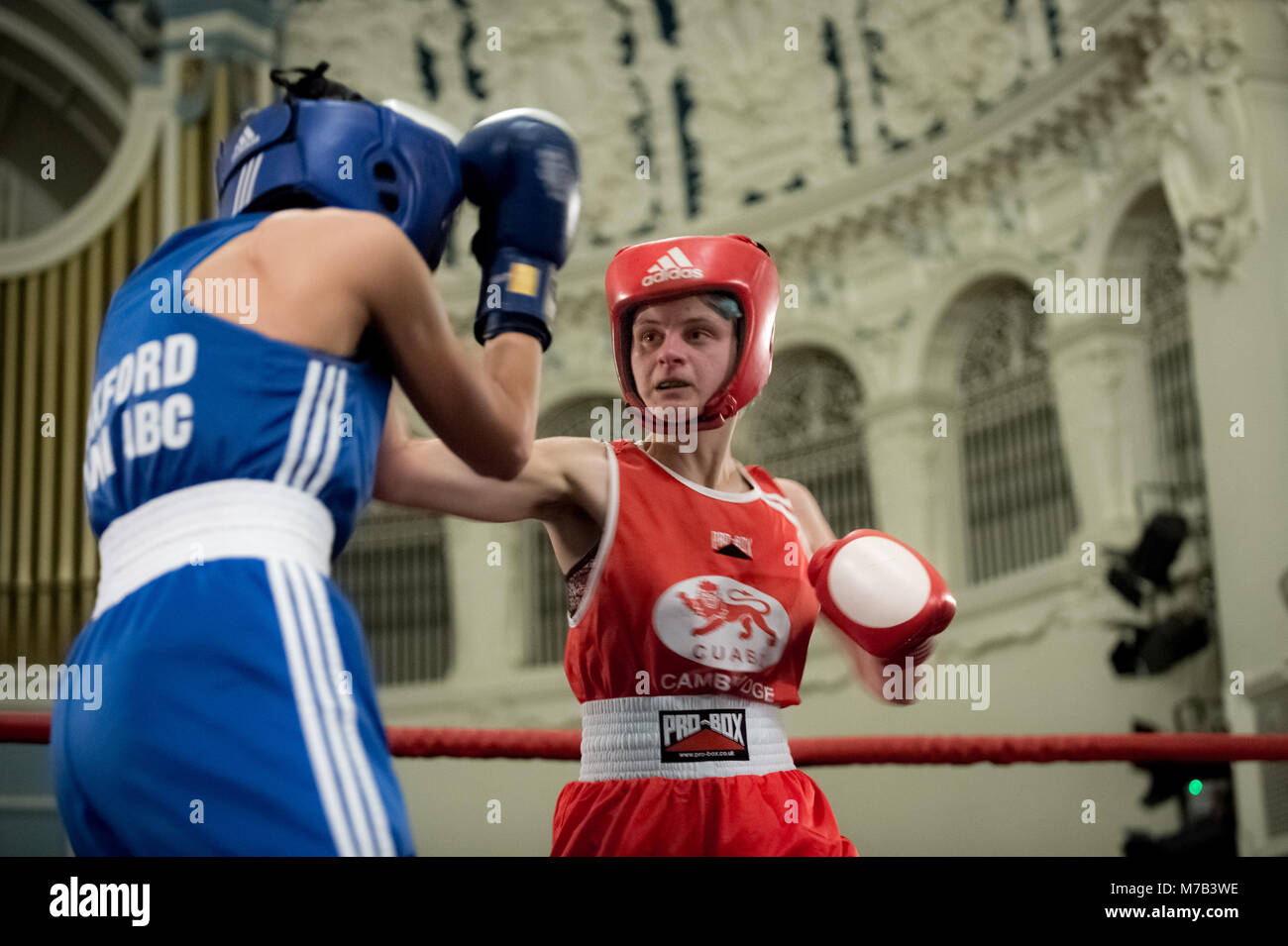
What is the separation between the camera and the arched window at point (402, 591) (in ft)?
27.9

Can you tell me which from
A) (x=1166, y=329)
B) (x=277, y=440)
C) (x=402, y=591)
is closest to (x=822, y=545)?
(x=277, y=440)

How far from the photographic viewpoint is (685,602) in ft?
6.02

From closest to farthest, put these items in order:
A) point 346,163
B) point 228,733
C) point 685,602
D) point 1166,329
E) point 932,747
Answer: point 228,733 < point 346,163 < point 685,602 < point 932,747 < point 1166,329

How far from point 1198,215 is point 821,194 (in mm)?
2566

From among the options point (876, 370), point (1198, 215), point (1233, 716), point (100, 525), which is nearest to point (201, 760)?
point (100, 525)

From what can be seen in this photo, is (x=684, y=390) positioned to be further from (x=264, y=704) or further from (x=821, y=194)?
(x=821, y=194)

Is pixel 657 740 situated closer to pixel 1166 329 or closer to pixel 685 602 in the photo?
pixel 685 602

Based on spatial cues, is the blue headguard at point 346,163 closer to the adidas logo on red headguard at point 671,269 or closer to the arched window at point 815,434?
the adidas logo on red headguard at point 671,269

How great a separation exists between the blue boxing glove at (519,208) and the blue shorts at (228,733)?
0.41 meters

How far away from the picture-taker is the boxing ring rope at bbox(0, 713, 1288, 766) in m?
2.54

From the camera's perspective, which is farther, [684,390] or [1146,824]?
[1146,824]

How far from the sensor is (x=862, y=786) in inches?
264

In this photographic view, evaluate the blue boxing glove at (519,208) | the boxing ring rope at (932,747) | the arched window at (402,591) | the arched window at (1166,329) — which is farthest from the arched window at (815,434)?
the blue boxing glove at (519,208)

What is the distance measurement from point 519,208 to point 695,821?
869mm
